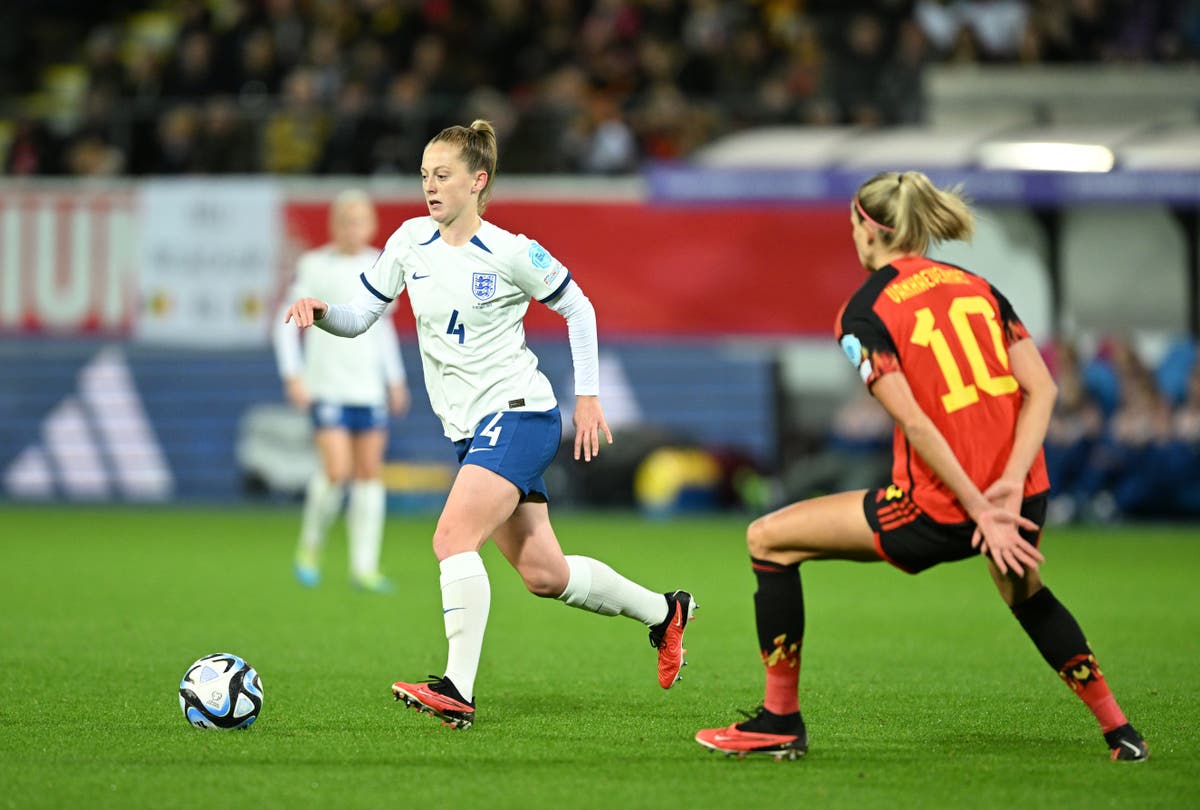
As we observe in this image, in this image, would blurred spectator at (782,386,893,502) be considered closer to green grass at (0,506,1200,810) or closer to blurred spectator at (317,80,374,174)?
green grass at (0,506,1200,810)

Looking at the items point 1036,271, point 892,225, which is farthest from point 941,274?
point 1036,271

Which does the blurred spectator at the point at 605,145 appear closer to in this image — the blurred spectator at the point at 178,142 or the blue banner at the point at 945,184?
the blue banner at the point at 945,184

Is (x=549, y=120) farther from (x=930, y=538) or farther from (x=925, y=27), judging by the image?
(x=930, y=538)

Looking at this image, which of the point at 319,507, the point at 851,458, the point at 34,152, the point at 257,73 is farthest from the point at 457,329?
the point at 34,152

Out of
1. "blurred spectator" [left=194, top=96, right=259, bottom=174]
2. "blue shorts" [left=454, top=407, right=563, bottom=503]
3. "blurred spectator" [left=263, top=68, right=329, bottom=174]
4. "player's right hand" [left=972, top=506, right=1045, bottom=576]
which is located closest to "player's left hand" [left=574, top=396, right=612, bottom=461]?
"blue shorts" [left=454, top=407, right=563, bottom=503]

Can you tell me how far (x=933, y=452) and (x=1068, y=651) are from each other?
907 millimetres

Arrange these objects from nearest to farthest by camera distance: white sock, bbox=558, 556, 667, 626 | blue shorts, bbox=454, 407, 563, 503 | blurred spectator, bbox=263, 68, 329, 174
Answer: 1. blue shorts, bbox=454, 407, 563, 503
2. white sock, bbox=558, 556, 667, 626
3. blurred spectator, bbox=263, 68, 329, 174

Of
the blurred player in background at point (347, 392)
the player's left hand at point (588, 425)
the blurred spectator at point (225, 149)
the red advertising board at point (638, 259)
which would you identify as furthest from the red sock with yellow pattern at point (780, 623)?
the blurred spectator at point (225, 149)

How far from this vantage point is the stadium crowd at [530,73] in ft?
63.4

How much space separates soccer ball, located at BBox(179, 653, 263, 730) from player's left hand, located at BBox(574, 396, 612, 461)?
1469 mm

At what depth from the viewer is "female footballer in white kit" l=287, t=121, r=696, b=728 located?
251 inches

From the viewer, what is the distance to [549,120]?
63.2 feet

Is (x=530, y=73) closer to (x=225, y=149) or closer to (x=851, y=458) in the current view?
(x=225, y=149)

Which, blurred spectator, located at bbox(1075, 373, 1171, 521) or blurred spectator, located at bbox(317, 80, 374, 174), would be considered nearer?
blurred spectator, located at bbox(1075, 373, 1171, 521)
